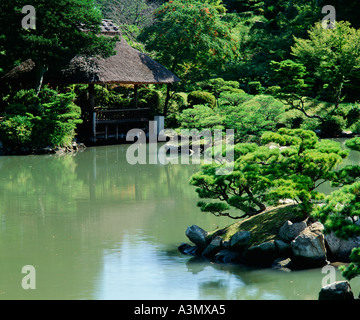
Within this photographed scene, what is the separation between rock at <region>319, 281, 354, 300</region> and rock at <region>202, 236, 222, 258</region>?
251 centimetres

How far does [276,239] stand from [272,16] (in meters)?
27.6

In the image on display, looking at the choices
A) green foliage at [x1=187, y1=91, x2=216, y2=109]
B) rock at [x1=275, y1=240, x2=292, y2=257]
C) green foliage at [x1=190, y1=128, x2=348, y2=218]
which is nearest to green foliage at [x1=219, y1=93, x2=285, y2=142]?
green foliage at [x1=187, y1=91, x2=216, y2=109]

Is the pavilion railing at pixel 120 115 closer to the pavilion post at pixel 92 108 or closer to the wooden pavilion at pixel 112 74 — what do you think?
the wooden pavilion at pixel 112 74

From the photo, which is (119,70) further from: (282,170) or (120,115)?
(282,170)

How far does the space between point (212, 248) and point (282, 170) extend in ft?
5.29

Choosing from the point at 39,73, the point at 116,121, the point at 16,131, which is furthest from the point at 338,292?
the point at 116,121

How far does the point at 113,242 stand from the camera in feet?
33.2

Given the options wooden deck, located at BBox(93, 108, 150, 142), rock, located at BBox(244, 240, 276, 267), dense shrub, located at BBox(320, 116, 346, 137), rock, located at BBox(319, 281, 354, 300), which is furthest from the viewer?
dense shrub, located at BBox(320, 116, 346, 137)

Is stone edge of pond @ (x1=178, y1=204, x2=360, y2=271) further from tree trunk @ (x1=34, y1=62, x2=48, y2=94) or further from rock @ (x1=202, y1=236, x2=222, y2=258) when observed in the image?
tree trunk @ (x1=34, y1=62, x2=48, y2=94)

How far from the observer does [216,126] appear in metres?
18.8

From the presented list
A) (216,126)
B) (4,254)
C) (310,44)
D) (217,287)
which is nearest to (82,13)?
(216,126)

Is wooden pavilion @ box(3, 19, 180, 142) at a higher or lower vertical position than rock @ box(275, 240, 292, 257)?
higher

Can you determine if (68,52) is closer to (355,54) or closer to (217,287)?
(355,54)

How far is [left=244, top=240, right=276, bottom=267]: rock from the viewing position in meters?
8.91
